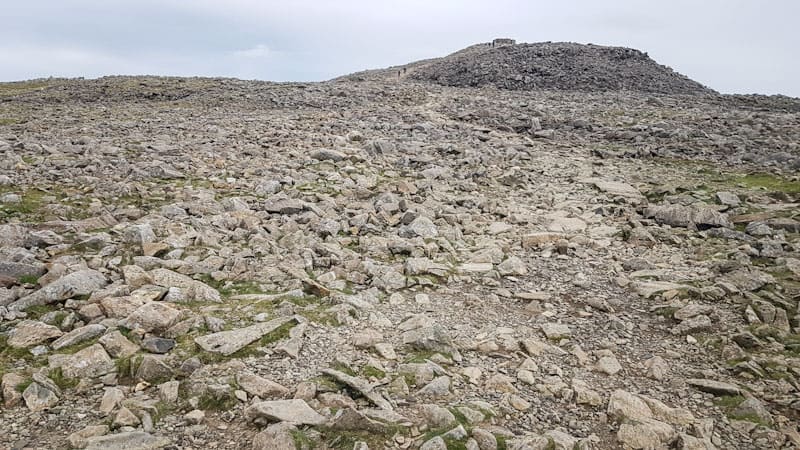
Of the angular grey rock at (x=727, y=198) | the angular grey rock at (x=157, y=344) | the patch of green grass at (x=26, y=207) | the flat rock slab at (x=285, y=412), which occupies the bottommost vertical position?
the flat rock slab at (x=285, y=412)

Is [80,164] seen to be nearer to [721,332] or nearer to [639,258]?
[639,258]

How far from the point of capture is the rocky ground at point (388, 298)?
5043 mm

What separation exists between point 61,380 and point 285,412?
8.60 feet

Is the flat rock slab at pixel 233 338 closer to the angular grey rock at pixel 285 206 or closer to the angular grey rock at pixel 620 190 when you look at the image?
the angular grey rock at pixel 285 206

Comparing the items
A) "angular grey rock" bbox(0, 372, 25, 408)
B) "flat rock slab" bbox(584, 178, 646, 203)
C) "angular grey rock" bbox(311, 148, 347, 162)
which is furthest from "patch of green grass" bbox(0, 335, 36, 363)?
"flat rock slab" bbox(584, 178, 646, 203)

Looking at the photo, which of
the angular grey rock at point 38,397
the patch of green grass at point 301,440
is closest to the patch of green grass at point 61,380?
the angular grey rock at point 38,397

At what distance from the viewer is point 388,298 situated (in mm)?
7984

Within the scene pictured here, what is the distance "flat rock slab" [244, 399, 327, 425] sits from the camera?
15.7ft

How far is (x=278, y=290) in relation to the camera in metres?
7.84

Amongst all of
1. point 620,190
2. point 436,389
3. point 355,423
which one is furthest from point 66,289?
point 620,190

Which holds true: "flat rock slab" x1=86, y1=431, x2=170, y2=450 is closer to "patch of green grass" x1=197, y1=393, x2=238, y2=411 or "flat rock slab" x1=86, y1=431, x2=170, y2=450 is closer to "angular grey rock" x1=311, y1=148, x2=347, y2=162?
"patch of green grass" x1=197, y1=393, x2=238, y2=411

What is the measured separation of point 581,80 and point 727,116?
17.3m

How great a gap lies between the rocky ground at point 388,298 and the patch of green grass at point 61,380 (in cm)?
2

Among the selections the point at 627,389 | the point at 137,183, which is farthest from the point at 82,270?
the point at 627,389
